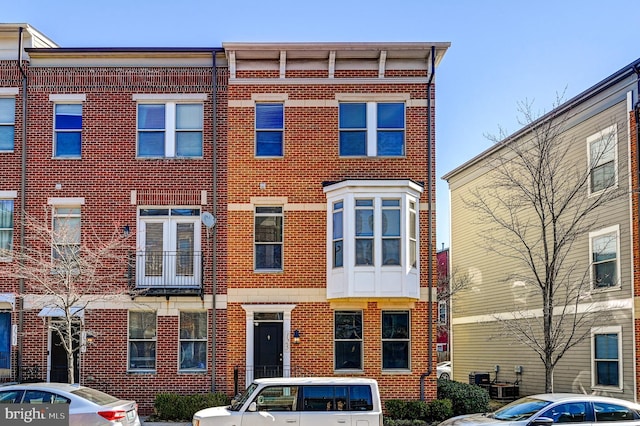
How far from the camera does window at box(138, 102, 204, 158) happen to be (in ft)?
73.7

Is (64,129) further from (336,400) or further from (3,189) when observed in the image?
(336,400)

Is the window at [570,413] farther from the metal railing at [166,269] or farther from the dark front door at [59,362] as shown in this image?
the dark front door at [59,362]

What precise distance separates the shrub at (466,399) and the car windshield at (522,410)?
A: 19.5 ft

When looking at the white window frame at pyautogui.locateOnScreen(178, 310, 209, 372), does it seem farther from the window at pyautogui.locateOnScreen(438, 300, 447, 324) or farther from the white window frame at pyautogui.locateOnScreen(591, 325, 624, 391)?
the window at pyautogui.locateOnScreen(438, 300, 447, 324)

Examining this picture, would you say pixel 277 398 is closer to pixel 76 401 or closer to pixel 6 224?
pixel 76 401

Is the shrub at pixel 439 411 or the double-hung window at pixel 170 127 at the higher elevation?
the double-hung window at pixel 170 127

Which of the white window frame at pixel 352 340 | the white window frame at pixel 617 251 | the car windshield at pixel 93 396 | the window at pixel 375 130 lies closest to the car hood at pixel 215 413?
the car windshield at pixel 93 396

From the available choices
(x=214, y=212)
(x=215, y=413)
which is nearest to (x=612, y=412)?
(x=215, y=413)

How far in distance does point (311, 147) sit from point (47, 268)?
27.0ft

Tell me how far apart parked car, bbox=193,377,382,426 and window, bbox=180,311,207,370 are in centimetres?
676

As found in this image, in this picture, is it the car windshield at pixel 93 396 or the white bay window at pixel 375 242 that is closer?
the car windshield at pixel 93 396

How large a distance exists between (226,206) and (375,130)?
4933mm

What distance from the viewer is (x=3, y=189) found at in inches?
876

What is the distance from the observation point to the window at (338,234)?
21594mm
